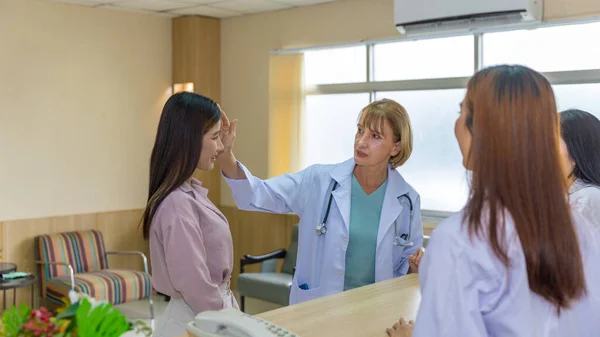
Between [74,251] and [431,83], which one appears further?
[74,251]

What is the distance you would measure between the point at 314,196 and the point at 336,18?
3.68 meters

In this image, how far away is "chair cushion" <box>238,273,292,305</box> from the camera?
580cm

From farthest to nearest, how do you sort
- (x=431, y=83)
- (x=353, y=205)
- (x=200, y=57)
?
(x=200, y=57) → (x=431, y=83) → (x=353, y=205)

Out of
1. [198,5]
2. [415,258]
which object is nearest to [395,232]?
[415,258]

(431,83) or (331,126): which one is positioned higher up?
(431,83)

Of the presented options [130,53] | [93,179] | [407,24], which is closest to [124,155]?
[93,179]

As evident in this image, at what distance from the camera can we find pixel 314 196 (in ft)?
9.50

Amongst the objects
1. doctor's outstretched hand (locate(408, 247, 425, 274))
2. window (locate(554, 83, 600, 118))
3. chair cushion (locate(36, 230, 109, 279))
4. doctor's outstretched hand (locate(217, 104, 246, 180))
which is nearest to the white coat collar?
doctor's outstretched hand (locate(408, 247, 425, 274))

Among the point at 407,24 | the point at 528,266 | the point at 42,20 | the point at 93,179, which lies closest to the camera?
the point at 528,266

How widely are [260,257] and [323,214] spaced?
3.49 meters

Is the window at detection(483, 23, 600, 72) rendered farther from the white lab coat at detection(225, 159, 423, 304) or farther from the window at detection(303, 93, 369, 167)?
the white lab coat at detection(225, 159, 423, 304)

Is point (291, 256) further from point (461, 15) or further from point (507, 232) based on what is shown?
point (507, 232)

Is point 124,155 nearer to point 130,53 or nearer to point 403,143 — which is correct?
point 130,53

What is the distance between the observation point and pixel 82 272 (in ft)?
20.7
